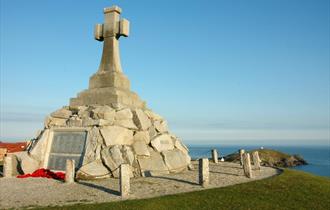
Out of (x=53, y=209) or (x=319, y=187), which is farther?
(x=319, y=187)

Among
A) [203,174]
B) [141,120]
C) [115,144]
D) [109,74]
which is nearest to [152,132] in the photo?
[141,120]

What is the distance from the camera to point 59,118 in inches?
740

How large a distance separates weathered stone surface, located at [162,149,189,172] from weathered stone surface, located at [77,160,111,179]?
363 centimetres

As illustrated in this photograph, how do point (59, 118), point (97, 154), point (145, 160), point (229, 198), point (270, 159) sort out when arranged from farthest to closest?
point (270, 159) → point (59, 118) → point (145, 160) → point (97, 154) → point (229, 198)

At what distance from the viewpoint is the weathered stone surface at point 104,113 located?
17281 mm

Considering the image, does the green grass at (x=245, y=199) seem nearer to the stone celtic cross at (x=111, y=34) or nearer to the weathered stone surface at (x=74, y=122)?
the weathered stone surface at (x=74, y=122)

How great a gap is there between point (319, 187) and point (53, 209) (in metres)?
9.83

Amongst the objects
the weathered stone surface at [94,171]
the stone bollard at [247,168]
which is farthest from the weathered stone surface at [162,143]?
the stone bollard at [247,168]

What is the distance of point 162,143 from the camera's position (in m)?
18.6

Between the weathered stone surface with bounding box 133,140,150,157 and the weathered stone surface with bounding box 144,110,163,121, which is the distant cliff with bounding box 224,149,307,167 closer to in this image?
the weathered stone surface with bounding box 144,110,163,121

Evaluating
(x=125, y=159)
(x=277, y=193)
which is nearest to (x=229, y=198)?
(x=277, y=193)

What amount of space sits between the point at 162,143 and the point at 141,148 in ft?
5.86

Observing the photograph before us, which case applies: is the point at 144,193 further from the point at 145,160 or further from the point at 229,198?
the point at 145,160

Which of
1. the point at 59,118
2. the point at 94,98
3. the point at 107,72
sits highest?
the point at 107,72
